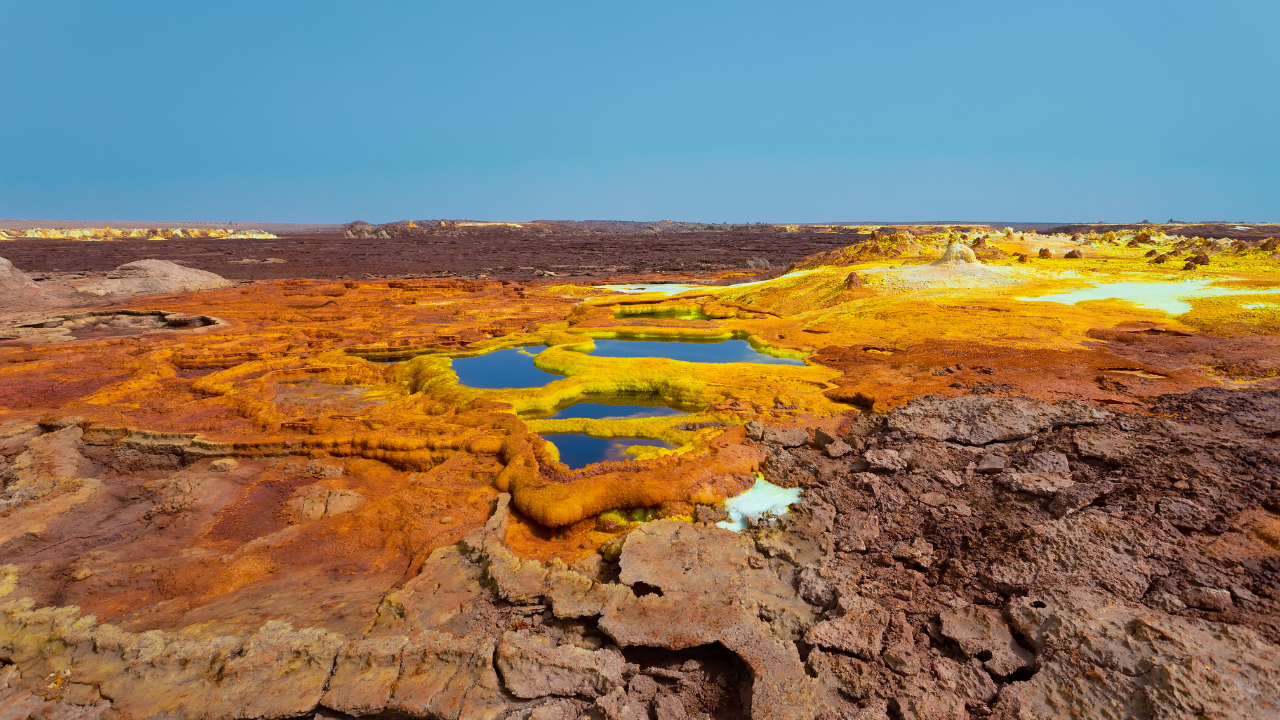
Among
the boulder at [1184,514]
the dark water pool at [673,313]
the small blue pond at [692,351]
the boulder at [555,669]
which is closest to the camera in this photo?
the boulder at [555,669]

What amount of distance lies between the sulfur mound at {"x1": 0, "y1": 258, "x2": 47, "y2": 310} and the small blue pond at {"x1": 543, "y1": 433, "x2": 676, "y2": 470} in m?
20.8

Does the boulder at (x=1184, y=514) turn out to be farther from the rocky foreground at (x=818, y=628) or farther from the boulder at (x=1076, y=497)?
the boulder at (x=1076, y=497)

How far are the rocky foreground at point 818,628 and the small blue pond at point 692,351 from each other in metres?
6.98

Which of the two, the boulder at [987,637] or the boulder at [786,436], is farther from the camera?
the boulder at [786,436]

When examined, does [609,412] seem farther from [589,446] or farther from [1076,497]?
[1076,497]

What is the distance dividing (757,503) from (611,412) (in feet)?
12.8

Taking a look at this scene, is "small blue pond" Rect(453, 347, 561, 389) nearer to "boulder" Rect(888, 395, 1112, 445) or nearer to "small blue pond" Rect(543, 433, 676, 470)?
"small blue pond" Rect(543, 433, 676, 470)

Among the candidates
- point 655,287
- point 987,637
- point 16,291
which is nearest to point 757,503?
point 987,637

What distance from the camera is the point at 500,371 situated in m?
11.9

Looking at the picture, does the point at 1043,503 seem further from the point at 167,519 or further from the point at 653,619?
the point at 167,519


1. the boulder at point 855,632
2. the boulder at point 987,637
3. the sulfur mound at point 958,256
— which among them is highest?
the sulfur mound at point 958,256

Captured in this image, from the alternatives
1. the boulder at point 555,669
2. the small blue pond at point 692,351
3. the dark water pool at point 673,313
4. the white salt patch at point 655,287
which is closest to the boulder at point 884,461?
the boulder at point 555,669

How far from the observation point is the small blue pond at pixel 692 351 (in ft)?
40.9

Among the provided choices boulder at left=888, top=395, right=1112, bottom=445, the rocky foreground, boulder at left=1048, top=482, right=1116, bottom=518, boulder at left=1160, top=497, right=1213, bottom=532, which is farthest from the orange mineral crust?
boulder at left=1160, top=497, right=1213, bottom=532
